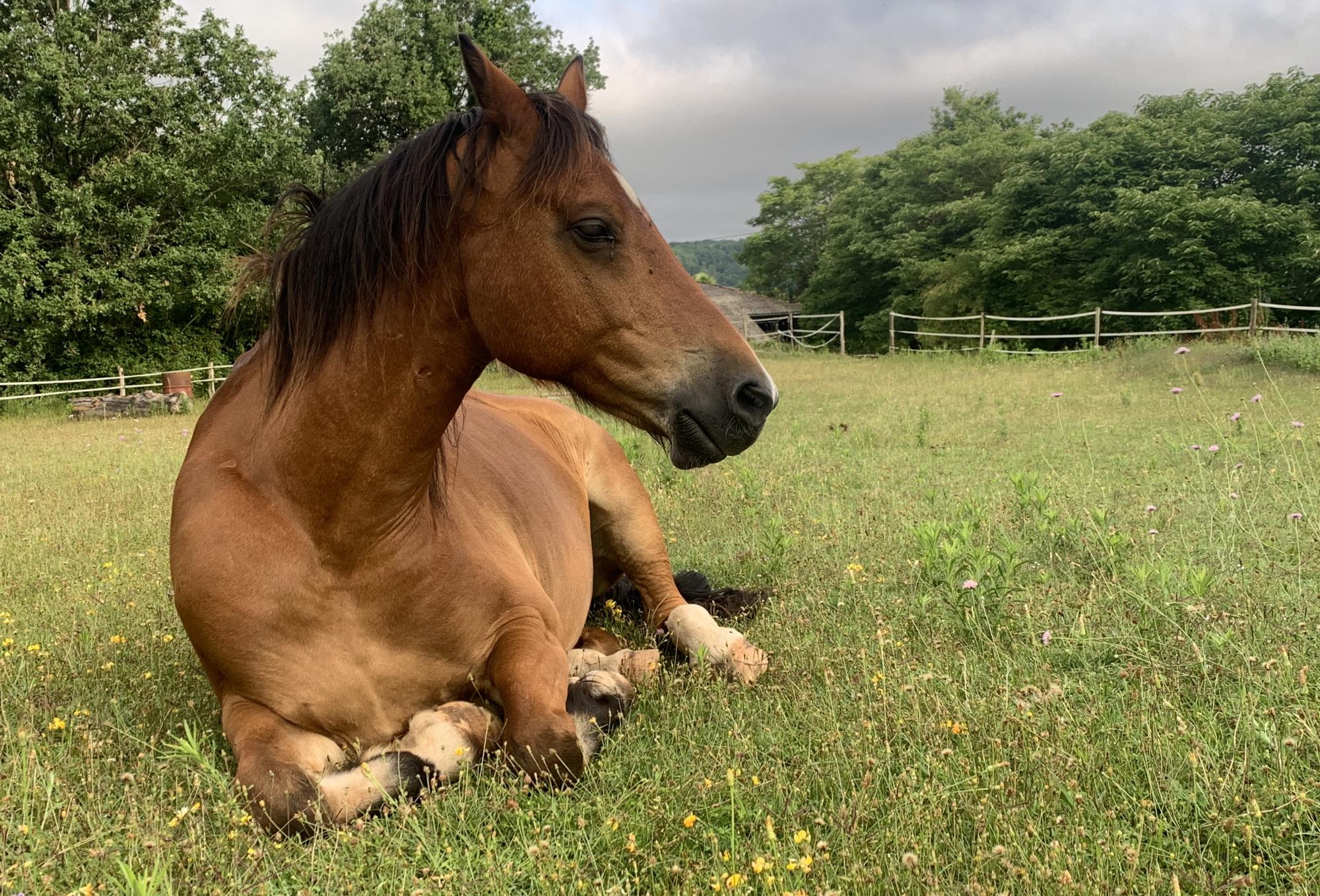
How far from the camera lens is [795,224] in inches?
2650

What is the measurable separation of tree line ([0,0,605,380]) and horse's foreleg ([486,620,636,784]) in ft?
62.1

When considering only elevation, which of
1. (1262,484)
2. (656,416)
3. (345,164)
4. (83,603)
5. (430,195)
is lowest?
(83,603)

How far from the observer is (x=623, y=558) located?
434cm

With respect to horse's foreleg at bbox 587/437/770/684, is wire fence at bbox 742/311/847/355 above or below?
above

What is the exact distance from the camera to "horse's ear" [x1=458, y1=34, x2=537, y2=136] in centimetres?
225

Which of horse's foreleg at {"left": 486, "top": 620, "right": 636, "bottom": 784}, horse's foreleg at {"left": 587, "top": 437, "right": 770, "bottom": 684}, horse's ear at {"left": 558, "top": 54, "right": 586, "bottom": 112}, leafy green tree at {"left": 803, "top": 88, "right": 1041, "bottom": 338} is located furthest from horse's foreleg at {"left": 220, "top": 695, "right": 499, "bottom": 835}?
leafy green tree at {"left": 803, "top": 88, "right": 1041, "bottom": 338}

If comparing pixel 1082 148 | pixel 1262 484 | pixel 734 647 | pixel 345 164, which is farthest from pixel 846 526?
pixel 1082 148

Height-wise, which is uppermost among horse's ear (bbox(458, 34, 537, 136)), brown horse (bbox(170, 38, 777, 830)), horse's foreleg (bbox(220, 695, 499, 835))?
horse's ear (bbox(458, 34, 537, 136))

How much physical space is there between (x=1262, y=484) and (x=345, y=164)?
1393 inches

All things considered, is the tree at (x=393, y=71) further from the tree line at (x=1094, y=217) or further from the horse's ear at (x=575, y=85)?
the horse's ear at (x=575, y=85)

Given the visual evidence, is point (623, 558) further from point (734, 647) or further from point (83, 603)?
point (83, 603)

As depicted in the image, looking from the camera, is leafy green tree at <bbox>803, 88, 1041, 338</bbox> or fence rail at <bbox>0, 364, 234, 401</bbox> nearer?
fence rail at <bbox>0, 364, 234, 401</bbox>

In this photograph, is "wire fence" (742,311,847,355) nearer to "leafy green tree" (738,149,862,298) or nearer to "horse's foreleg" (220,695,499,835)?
"leafy green tree" (738,149,862,298)

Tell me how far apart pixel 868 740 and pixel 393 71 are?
1435 inches
